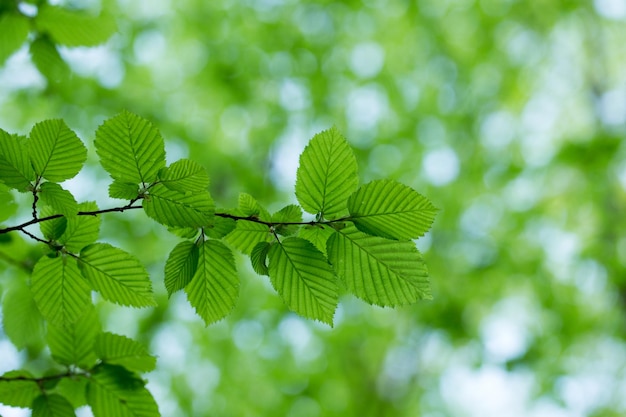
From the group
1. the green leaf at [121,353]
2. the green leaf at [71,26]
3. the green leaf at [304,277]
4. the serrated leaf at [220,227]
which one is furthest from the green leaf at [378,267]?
the green leaf at [71,26]

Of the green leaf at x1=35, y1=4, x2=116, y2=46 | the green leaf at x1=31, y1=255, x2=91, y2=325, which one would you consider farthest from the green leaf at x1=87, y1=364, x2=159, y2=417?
the green leaf at x1=35, y1=4, x2=116, y2=46

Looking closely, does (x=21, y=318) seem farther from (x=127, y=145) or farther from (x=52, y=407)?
(x=127, y=145)

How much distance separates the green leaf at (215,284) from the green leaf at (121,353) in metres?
0.18

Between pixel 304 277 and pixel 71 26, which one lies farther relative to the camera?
pixel 71 26

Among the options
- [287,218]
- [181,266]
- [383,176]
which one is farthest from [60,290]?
[383,176]

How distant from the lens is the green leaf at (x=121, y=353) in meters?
0.81

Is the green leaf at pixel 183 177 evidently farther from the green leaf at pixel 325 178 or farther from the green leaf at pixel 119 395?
the green leaf at pixel 119 395

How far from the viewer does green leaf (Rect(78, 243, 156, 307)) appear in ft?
2.35

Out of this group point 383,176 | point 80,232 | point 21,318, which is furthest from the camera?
point 383,176

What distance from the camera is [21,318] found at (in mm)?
1009

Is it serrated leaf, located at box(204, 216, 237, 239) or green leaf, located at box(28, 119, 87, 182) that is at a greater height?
green leaf, located at box(28, 119, 87, 182)

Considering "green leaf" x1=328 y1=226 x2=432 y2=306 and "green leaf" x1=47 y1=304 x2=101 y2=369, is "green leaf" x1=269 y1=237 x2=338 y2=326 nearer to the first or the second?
"green leaf" x1=328 y1=226 x2=432 y2=306

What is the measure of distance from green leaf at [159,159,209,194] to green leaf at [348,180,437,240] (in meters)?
0.19

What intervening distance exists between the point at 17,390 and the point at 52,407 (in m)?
0.07
